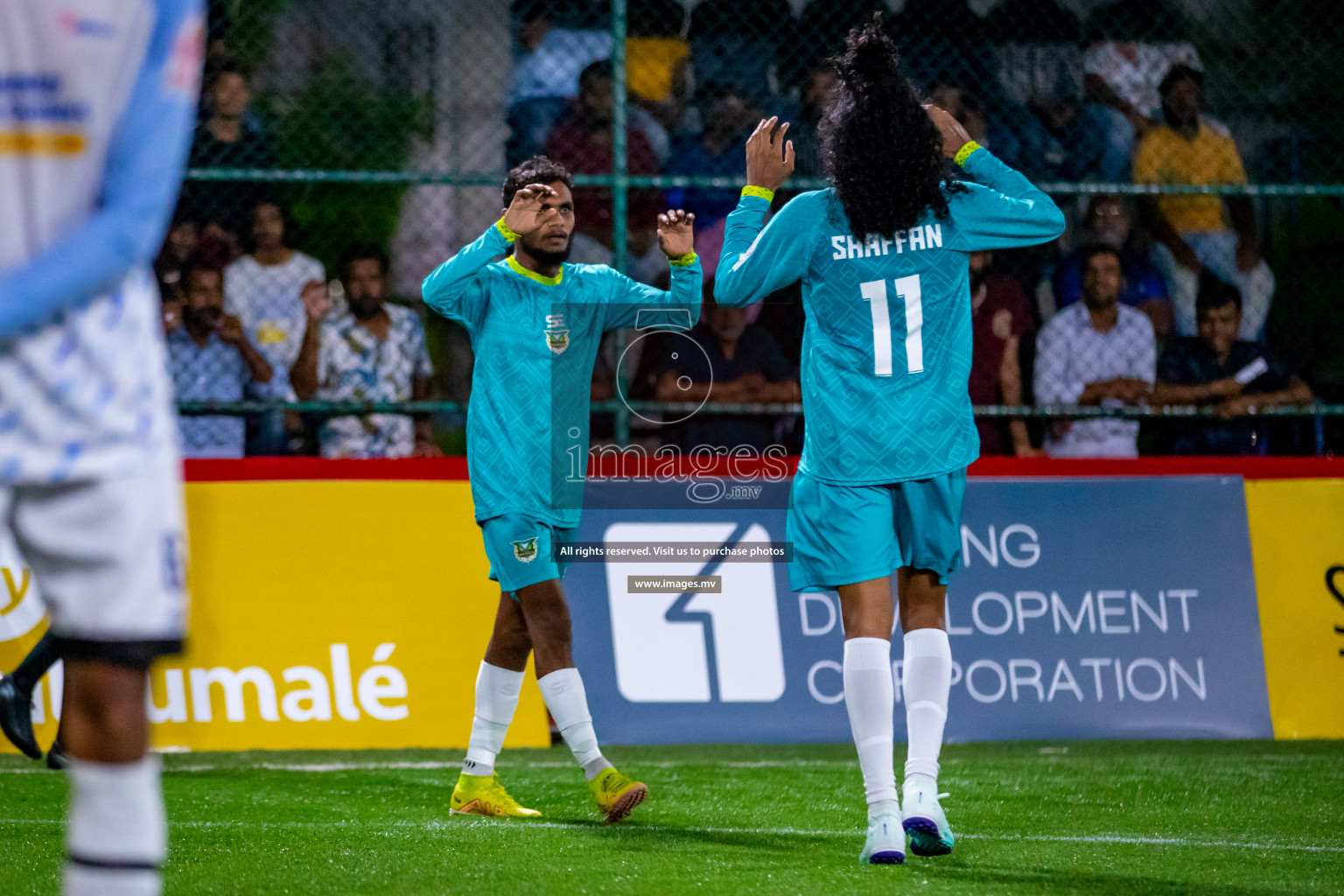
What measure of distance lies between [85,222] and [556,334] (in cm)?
287

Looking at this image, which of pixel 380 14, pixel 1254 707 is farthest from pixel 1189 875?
pixel 380 14

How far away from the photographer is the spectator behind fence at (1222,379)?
7.58m

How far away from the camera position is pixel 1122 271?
26.4 feet

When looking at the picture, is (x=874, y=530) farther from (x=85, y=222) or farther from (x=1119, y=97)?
(x=1119, y=97)

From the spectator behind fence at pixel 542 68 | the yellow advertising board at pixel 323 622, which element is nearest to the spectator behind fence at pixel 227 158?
the spectator behind fence at pixel 542 68

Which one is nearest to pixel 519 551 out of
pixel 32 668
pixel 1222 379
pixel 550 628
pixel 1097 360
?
pixel 550 628

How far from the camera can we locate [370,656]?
21.1ft

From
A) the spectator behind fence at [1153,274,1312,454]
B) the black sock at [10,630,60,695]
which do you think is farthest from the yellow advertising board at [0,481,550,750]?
the spectator behind fence at [1153,274,1312,454]

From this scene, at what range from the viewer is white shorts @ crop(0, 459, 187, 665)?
2.00 metres

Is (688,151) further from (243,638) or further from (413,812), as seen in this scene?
(413,812)

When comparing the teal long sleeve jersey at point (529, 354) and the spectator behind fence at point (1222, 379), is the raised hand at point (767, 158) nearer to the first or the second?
the teal long sleeve jersey at point (529, 354)

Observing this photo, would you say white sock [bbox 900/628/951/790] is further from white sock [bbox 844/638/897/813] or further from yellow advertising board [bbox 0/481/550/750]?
yellow advertising board [bbox 0/481/550/750]

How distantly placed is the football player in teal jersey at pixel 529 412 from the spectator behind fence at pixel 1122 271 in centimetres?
359

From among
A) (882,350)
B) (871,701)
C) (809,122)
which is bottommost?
(871,701)
